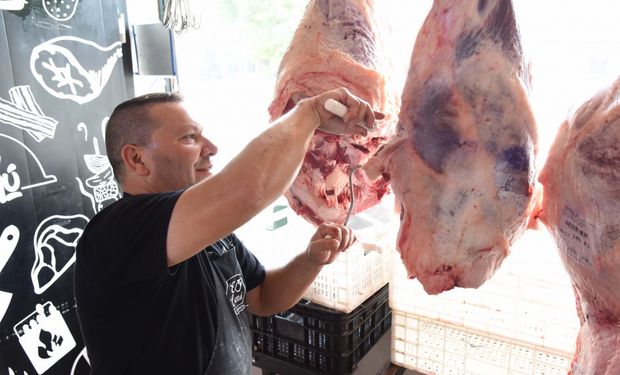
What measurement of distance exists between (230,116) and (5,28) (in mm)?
1420

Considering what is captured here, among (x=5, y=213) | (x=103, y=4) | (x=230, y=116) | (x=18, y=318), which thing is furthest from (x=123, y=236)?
(x=230, y=116)

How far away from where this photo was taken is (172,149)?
1294mm

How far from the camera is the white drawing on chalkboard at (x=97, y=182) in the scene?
228 cm

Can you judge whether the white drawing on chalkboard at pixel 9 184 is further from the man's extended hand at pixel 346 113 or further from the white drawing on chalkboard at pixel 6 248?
the man's extended hand at pixel 346 113

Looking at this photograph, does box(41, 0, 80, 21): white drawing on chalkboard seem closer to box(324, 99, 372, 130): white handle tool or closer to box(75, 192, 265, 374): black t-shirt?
box(75, 192, 265, 374): black t-shirt

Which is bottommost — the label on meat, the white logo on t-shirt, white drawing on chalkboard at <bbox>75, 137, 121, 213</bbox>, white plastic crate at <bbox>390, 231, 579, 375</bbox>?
white plastic crate at <bbox>390, 231, 579, 375</bbox>

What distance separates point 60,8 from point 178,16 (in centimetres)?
52

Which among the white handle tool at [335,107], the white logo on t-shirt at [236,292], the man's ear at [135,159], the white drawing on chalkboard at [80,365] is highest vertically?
the white handle tool at [335,107]

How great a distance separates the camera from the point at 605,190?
0.86 m

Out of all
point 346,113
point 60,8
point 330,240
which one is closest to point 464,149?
point 346,113

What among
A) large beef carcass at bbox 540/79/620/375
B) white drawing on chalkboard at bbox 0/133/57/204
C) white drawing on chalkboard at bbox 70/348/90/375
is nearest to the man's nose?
large beef carcass at bbox 540/79/620/375

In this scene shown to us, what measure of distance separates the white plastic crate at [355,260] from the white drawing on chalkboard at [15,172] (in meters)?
1.07

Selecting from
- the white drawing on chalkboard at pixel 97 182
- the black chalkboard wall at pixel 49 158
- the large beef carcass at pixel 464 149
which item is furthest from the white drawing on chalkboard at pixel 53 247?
the large beef carcass at pixel 464 149

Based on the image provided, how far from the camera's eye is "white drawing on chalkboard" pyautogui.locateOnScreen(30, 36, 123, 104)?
6.73 ft
